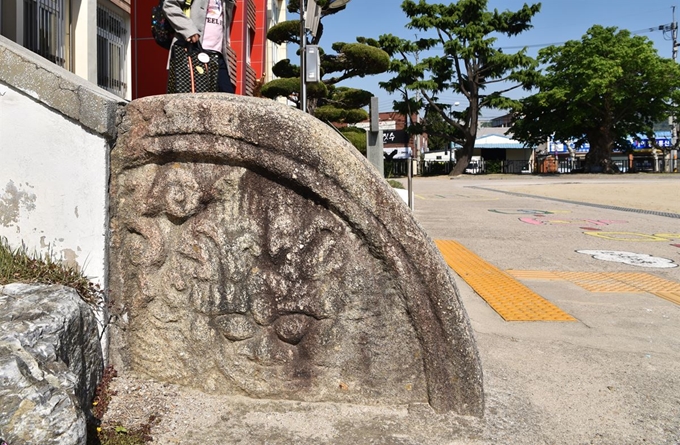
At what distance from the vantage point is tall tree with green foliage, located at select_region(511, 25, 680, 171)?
3531 cm

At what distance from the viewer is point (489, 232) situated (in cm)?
840

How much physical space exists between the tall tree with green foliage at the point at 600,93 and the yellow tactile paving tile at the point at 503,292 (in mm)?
33025

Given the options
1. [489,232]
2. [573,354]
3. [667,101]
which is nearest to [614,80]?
[667,101]

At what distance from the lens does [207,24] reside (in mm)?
3797

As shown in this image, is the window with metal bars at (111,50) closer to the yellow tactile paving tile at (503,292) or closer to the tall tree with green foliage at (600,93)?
the yellow tactile paving tile at (503,292)

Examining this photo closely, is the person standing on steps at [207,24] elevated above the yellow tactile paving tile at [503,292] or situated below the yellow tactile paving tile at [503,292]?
above

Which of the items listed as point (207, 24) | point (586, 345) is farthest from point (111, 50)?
point (586, 345)

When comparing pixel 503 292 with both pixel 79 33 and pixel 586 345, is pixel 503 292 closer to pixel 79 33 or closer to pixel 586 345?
pixel 586 345

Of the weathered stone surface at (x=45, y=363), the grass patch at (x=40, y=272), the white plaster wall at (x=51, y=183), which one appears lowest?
the weathered stone surface at (x=45, y=363)

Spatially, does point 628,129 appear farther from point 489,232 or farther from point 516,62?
point 489,232

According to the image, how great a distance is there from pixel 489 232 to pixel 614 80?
103ft

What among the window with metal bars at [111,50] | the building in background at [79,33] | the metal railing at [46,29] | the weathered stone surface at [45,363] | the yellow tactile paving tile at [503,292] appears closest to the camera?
the weathered stone surface at [45,363]

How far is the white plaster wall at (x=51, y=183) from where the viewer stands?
2443 mm

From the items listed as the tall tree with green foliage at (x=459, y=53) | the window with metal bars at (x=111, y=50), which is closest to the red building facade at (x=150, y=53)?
the window with metal bars at (x=111, y=50)
